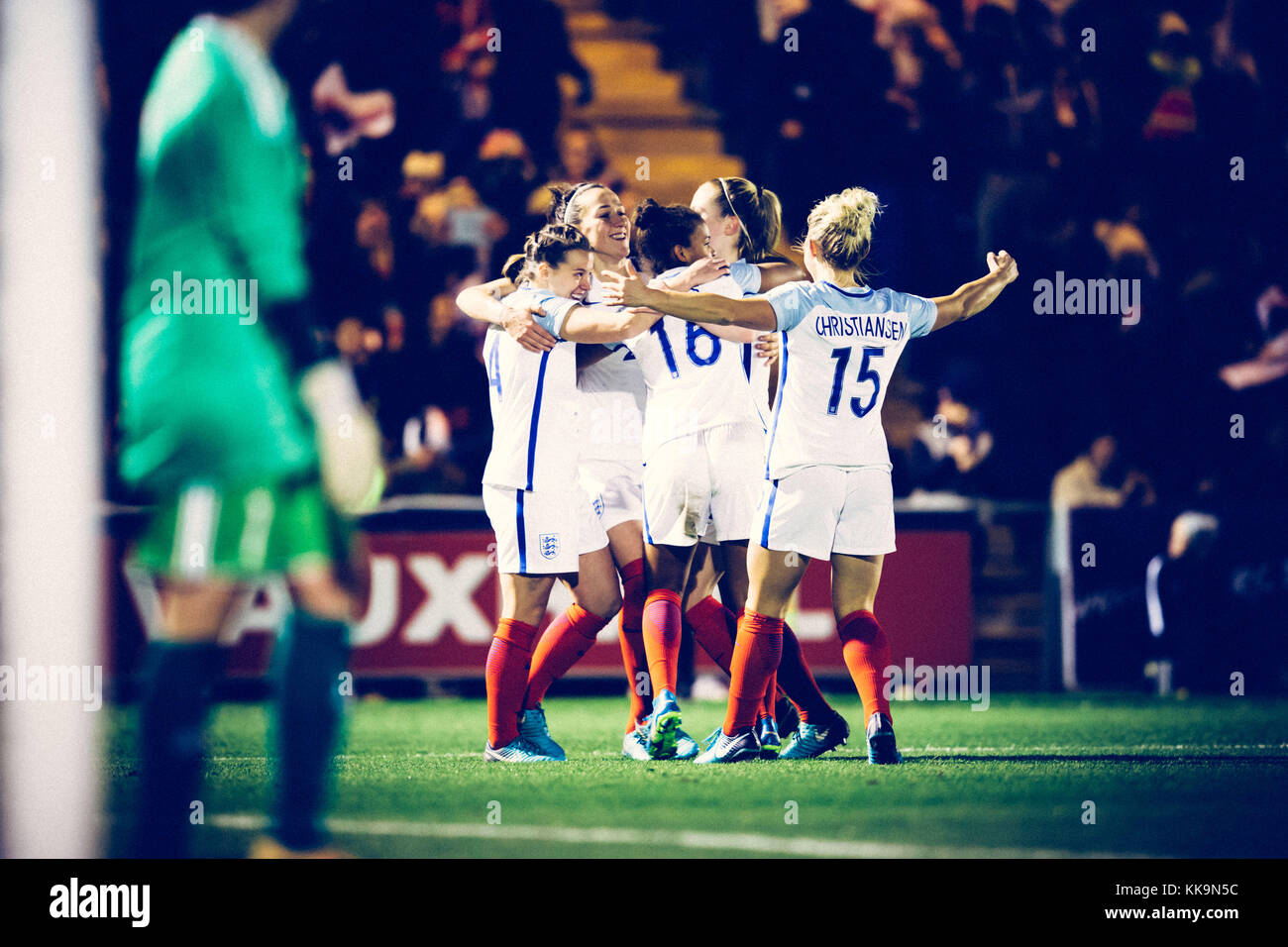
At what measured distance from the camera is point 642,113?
1211 centimetres

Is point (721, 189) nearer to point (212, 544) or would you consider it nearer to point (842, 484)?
point (842, 484)

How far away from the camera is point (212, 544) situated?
11.2 feet

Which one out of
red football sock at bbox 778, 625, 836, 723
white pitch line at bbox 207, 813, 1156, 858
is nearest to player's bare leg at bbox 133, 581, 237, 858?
white pitch line at bbox 207, 813, 1156, 858

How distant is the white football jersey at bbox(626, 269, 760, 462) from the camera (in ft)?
18.7

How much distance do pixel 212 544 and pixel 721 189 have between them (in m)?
2.97

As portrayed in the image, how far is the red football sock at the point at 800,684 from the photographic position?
5.50m

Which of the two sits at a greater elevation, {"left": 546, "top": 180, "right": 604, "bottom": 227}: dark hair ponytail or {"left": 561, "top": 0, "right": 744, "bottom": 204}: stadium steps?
{"left": 561, "top": 0, "right": 744, "bottom": 204}: stadium steps

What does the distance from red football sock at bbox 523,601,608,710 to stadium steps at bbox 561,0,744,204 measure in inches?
230

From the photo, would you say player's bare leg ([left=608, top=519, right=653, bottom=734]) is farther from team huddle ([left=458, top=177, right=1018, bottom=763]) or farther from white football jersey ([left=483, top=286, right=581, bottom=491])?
white football jersey ([left=483, top=286, right=581, bottom=491])

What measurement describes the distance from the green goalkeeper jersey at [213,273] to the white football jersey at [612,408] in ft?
8.25

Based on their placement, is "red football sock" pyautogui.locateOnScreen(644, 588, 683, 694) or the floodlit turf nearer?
the floodlit turf
